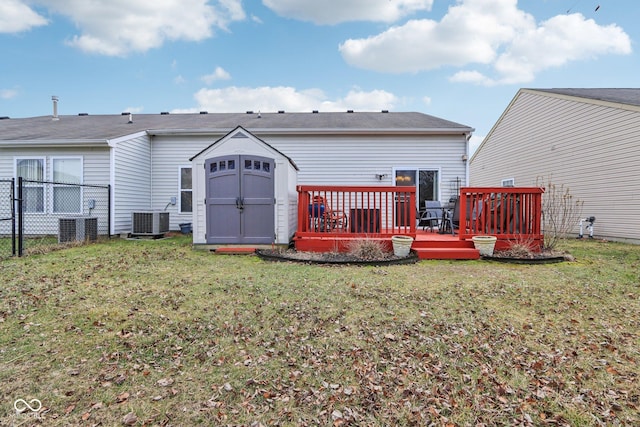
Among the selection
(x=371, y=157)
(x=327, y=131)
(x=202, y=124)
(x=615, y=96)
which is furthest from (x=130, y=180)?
(x=615, y=96)

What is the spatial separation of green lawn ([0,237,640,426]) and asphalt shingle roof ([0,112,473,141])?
20.6 feet

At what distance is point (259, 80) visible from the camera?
1556 cm

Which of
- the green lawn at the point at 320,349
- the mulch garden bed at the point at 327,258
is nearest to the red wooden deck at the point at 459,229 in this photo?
the mulch garden bed at the point at 327,258

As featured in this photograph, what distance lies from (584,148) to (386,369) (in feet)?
36.4

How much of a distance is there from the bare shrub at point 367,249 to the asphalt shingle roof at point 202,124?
15.3 feet

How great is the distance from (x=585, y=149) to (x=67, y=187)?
15.7 metres

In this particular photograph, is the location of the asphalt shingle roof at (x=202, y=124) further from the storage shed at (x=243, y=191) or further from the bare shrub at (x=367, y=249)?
the bare shrub at (x=367, y=249)

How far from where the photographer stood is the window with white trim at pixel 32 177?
9030 mm

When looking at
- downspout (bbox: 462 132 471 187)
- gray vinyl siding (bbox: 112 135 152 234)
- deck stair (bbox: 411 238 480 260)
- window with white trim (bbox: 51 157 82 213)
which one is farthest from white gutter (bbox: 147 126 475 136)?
deck stair (bbox: 411 238 480 260)

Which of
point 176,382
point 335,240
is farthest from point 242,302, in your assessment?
point 335,240

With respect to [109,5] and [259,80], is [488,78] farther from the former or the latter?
[109,5]

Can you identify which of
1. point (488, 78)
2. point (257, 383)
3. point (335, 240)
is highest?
point (488, 78)

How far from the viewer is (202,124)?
10844mm

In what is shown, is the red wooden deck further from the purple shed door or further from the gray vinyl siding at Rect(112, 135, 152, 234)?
the gray vinyl siding at Rect(112, 135, 152, 234)
